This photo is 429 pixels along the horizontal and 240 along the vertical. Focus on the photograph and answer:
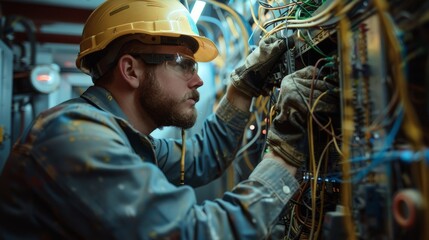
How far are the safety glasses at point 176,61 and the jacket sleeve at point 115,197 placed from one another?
0.44 metres

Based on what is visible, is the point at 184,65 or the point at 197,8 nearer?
the point at 184,65

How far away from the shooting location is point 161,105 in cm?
137

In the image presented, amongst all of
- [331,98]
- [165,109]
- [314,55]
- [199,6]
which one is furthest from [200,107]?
[331,98]

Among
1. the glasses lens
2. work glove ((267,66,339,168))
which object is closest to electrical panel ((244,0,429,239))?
work glove ((267,66,339,168))

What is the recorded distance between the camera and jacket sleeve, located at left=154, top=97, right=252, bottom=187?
1646mm

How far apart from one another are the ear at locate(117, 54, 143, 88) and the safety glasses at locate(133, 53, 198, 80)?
0.03 meters

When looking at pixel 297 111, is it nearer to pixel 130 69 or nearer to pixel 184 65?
pixel 184 65

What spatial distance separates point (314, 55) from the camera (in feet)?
3.96

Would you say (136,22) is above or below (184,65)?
above

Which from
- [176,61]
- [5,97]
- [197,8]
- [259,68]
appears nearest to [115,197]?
[176,61]

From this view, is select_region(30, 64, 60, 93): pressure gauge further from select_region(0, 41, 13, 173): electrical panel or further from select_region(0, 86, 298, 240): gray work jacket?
select_region(0, 86, 298, 240): gray work jacket

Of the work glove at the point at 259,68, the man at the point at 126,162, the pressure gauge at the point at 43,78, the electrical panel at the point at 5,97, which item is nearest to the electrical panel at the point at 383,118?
the man at the point at 126,162

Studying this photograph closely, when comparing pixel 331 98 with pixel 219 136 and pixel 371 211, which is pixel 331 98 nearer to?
pixel 371 211

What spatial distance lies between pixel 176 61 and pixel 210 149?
50 cm
